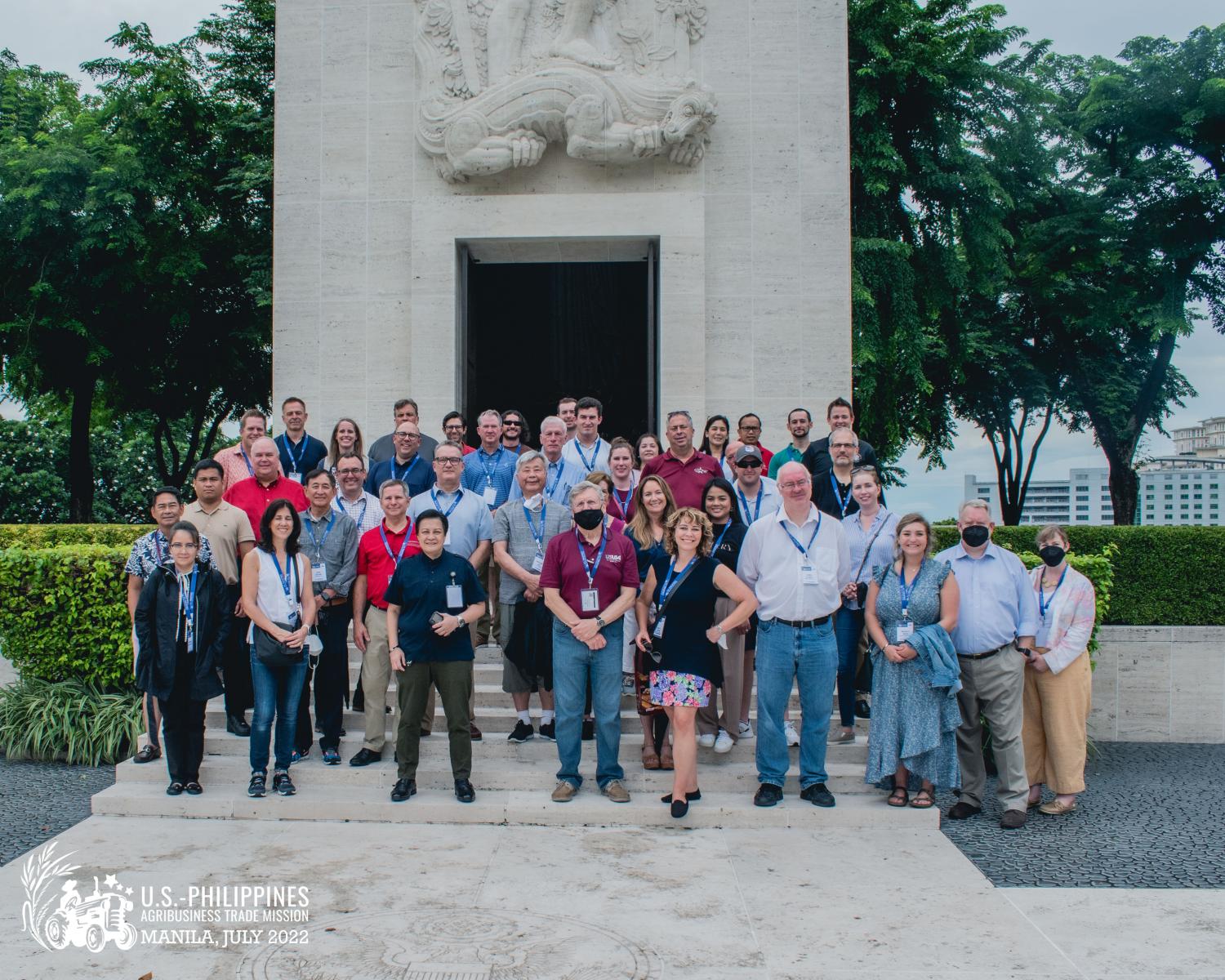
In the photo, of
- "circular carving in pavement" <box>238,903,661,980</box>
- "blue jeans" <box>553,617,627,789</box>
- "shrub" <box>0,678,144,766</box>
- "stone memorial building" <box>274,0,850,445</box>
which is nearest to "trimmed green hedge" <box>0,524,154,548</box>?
"stone memorial building" <box>274,0,850,445</box>

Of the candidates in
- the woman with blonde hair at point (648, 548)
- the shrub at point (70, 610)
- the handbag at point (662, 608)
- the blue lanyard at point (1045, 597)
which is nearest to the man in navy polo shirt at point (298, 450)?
the shrub at point (70, 610)

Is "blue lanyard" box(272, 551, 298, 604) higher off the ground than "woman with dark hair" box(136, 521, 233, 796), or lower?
higher

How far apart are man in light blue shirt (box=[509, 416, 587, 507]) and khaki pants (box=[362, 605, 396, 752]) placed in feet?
5.21

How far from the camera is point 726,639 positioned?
751 centimetres

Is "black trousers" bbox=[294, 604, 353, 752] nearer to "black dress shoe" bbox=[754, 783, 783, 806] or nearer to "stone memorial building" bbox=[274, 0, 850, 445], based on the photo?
"black dress shoe" bbox=[754, 783, 783, 806]

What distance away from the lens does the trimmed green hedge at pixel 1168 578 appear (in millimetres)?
11031

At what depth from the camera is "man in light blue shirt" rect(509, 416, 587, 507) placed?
28.1 ft

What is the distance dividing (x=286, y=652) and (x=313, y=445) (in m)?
2.95

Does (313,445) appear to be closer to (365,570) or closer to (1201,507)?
(365,570)

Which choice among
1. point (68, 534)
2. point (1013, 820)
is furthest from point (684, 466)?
point (68, 534)

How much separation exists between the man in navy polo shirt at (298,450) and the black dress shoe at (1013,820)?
6157 millimetres

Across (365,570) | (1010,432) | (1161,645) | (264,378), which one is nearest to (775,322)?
(1161,645)

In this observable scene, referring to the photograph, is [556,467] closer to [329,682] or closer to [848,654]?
[329,682]

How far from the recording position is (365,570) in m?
7.66
